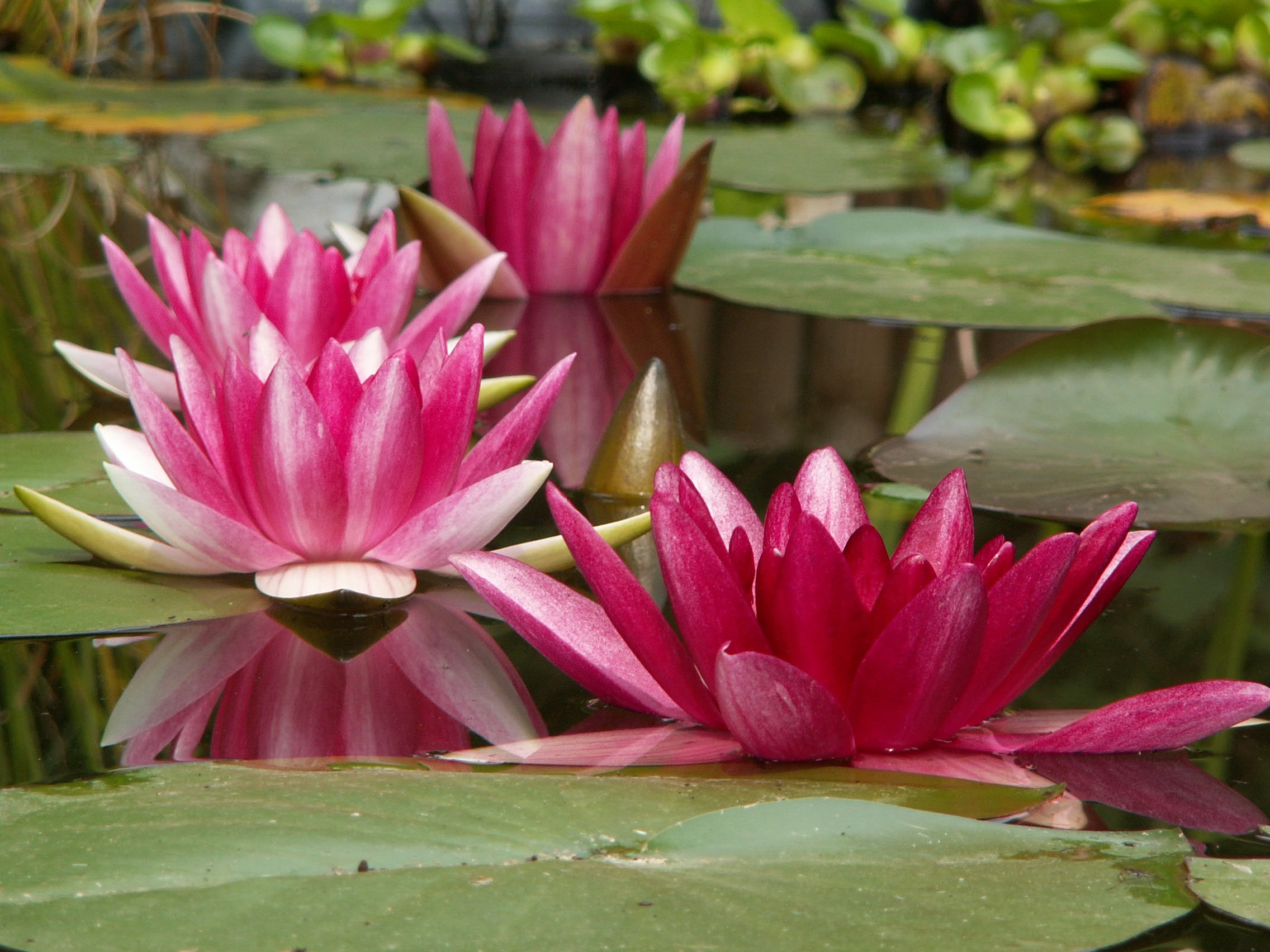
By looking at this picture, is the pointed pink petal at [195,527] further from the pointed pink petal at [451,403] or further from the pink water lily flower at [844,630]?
the pink water lily flower at [844,630]

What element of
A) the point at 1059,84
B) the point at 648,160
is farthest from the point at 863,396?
the point at 1059,84

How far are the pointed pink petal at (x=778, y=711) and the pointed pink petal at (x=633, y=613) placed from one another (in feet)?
0.10

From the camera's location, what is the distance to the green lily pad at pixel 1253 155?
373 centimetres

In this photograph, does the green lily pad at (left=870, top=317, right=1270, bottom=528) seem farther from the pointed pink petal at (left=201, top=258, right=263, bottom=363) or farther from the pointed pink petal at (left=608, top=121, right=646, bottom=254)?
the pointed pink petal at (left=608, top=121, right=646, bottom=254)

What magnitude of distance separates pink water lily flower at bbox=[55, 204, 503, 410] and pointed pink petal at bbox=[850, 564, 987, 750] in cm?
66

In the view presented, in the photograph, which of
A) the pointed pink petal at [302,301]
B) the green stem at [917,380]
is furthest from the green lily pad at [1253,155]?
the pointed pink petal at [302,301]

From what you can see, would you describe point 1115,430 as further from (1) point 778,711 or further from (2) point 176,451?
(2) point 176,451

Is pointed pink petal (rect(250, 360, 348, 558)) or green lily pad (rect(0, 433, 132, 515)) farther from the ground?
pointed pink petal (rect(250, 360, 348, 558))

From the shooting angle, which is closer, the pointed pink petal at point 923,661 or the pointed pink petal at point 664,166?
the pointed pink petal at point 923,661

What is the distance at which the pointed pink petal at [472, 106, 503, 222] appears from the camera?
1.89 metres

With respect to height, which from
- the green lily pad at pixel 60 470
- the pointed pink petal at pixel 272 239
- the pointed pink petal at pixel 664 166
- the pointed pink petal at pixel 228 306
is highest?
the pointed pink petal at pixel 664 166

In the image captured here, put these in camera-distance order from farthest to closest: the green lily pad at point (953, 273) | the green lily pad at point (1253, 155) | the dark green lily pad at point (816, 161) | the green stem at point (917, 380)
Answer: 1. the green lily pad at point (1253, 155)
2. the dark green lily pad at point (816, 161)
3. the green lily pad at point (953, 273)
4. the green stem at point (917, 380)

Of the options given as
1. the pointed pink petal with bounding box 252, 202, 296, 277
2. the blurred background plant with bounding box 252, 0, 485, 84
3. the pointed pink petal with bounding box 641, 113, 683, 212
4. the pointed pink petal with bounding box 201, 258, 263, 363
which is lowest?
the pointed pink petal with bounding box 201, 258, 263, 363

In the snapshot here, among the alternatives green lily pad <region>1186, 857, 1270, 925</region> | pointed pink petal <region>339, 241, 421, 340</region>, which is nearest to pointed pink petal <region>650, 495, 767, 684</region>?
green lily pad <region>1186, 857, 1270, 925</region>
